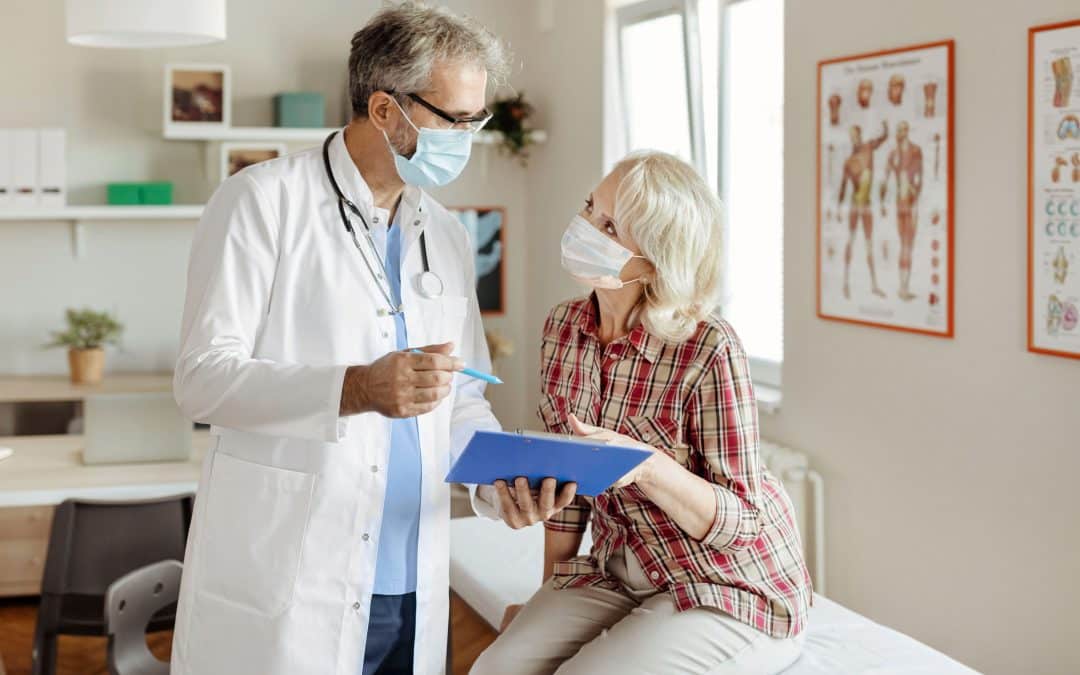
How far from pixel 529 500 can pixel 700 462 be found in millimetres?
392

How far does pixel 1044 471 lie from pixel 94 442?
2550 mm

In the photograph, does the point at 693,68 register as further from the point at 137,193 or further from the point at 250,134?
the point at 137,193

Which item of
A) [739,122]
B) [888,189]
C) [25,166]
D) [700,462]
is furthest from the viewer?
[25,166]

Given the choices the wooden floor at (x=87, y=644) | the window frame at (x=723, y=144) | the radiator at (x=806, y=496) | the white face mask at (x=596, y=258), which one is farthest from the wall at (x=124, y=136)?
the white face mask at (x=596, y=258)

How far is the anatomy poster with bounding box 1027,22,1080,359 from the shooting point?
7.91ft

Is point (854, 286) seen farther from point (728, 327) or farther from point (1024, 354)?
point (728, 327)

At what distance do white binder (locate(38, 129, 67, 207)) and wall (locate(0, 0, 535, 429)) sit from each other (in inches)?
10.1

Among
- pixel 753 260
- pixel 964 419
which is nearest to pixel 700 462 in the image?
pixel 964 419

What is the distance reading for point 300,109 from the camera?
186 inches

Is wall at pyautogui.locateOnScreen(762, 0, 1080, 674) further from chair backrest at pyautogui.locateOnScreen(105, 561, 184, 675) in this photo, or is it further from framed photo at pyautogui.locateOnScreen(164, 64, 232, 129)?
framed photo at pyautogui.locateOnScreen(164, 64, 232, 129)

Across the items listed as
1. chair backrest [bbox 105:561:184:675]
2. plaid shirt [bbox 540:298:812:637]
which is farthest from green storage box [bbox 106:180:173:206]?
plaid shirt [bbox 540:298:812:637]

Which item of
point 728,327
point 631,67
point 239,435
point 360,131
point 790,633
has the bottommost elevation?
point 790,633

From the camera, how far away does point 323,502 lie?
1.69 m

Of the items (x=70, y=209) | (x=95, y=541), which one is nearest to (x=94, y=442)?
(x=95, y=541)
